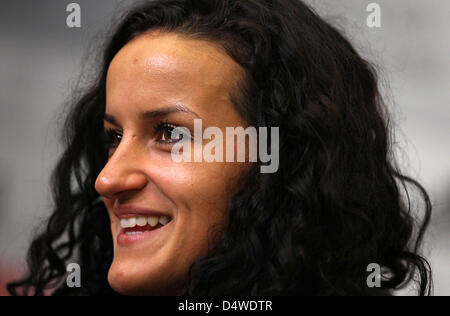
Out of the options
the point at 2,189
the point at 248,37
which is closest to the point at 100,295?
the point at 248,37

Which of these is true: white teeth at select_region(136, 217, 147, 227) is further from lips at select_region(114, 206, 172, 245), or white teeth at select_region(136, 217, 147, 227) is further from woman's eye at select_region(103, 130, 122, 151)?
woman's eye at select_region(103, 130, 122, 151)

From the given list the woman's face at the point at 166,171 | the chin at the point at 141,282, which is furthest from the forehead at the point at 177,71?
the chin at the point at 141,282

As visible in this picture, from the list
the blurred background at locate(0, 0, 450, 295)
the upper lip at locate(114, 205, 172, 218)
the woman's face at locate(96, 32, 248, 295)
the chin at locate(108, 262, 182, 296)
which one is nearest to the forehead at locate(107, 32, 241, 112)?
the woman's face at locate(96, 32, 248, 295)

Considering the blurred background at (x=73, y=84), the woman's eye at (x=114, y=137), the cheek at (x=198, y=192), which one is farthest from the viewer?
the blurred background at (x=73, y=84)

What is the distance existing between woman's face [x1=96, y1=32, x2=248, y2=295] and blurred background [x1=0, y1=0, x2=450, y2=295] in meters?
0.61

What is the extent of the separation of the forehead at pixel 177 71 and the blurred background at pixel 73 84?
0.54 meters

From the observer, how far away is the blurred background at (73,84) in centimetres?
245

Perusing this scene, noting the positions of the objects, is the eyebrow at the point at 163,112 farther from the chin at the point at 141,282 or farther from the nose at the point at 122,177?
the chin at the point at 141,282

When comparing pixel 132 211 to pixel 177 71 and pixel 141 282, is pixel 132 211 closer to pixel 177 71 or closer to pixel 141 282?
pixel 141 282

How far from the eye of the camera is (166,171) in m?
→ 1.44

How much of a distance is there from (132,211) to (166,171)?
0.44 feet

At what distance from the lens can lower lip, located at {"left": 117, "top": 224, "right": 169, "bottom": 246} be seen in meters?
1.46

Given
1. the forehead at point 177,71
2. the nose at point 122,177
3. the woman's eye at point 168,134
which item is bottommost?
the nose at point 122,177
